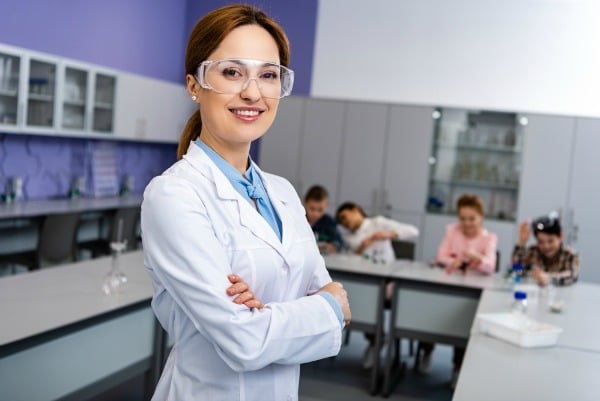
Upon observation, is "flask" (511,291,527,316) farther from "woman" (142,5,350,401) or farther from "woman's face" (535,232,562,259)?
"woman" (142,5,350,401)

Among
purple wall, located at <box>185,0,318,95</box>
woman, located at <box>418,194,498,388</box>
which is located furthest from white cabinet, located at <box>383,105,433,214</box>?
woman, located at <box>418,194,498,388</box>

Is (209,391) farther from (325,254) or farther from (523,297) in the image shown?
(325,254)

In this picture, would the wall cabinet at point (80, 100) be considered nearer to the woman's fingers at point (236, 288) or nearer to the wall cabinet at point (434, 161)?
the wall cabinet at point (434, 161)

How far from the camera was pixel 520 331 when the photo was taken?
8.78 ft

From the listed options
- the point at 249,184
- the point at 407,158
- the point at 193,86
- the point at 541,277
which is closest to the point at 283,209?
the point at 249,184

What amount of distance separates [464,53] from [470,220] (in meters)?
2.88

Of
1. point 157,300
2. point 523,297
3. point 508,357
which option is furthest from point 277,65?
point 523,297

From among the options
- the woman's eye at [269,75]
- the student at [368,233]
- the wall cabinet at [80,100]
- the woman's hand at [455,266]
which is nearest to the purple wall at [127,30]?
the wall cabinet at [80,100]

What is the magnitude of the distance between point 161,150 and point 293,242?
21.0 ft

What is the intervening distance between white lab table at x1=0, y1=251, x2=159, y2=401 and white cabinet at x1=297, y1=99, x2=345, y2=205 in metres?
3.87

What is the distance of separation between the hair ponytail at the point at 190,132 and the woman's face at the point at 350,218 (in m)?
3.72

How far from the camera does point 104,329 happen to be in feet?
8.89

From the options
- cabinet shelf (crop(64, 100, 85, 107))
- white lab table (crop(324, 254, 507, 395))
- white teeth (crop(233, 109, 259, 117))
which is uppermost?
cabinet shelf (crop(64, 100, 85, 107))

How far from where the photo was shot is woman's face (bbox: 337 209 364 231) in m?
5.14
